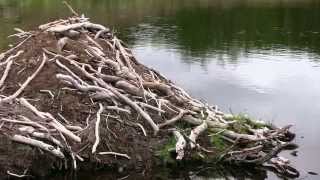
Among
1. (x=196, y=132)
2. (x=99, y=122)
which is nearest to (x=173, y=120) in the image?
(x=196, y=132)

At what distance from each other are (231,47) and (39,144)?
21.9m

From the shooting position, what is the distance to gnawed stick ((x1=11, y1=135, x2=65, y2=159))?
1162 centimetres

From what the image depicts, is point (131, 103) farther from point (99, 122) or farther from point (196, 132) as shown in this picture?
point (196, 132)

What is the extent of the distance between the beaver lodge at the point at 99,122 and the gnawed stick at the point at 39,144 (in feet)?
0.06

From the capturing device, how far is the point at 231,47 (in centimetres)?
3259

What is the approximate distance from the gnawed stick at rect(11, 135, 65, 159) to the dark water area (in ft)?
2.98

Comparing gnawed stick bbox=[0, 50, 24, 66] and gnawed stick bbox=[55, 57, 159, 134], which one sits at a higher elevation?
gnawed stick bbox=[0, 50, 24, 66]

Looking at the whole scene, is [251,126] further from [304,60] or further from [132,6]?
[132,6]

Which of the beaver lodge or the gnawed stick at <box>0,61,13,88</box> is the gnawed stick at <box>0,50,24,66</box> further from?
the gnawed stick at <box>0,61,13,88</box>

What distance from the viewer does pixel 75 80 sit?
13406 millimetres

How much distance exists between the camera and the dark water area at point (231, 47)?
1884cm

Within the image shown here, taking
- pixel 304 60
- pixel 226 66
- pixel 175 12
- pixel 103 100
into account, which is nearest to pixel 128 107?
pixel 103 100

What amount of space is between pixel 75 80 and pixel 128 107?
1.24 metres

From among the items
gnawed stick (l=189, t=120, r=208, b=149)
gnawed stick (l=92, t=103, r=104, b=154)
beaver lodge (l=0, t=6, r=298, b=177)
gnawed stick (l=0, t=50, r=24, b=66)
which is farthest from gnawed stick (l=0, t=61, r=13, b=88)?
gnawed stick (l=189, t=120, r=208, b=149)
